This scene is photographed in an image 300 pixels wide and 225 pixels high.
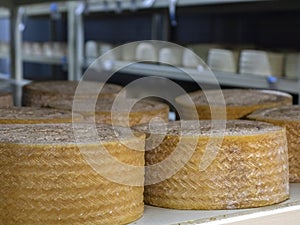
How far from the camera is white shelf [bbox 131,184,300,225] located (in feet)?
3.07

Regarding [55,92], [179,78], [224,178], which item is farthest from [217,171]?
[179,78]

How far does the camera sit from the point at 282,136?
104 cm

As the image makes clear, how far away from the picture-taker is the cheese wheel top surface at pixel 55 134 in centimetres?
87

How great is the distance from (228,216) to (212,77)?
1965 mm

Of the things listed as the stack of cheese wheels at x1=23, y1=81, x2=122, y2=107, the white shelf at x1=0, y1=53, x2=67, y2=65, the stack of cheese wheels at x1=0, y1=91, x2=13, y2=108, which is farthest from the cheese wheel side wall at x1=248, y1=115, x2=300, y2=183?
the white shelf at x1=0, y1=53, x2=67, y2=65

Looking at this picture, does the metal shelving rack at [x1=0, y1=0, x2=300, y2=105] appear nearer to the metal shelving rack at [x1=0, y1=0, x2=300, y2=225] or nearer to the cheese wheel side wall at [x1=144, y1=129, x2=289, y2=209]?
the metal shelving rack at [x1=0, y1=0, x2=300, y2=225]

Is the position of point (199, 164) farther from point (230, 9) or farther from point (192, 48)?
point (230, 9)

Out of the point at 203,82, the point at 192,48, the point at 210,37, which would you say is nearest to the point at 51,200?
the point at 203,82

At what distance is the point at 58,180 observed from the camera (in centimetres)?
85

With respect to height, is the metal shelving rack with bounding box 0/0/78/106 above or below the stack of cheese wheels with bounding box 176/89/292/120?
above

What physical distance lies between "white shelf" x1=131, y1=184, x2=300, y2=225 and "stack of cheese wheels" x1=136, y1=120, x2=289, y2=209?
14 mm

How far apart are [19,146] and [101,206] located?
0.16 metres

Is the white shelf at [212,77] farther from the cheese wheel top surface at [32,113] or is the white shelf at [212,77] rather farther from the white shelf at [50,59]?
the cheese wheel top surface at [32,113]

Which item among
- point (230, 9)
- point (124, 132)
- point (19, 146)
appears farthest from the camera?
point (230, 9)
